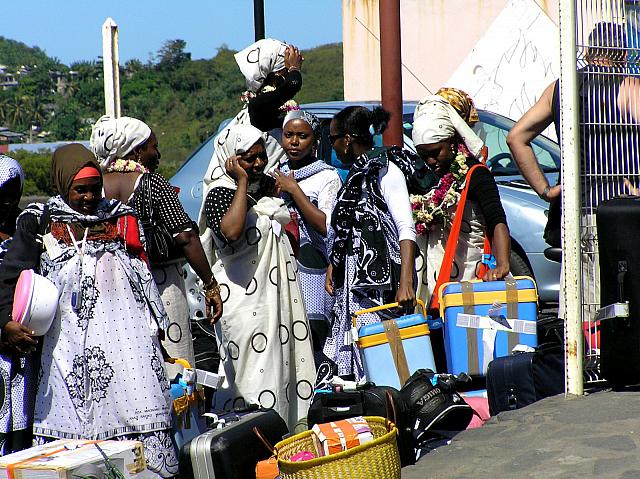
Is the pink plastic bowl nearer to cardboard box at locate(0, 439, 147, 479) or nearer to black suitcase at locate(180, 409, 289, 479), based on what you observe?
cardboard box at locate(0, 439, 147, 479)

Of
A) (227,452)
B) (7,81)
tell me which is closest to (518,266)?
(227,452)

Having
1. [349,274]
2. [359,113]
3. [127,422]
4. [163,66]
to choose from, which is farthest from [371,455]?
[163,66]

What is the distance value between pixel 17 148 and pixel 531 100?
3796 centimetres

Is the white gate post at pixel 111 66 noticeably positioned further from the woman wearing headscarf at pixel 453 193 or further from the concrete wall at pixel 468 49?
the concrete wall at pixel 468 49

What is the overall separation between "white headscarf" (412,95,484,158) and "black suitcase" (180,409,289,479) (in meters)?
2.21

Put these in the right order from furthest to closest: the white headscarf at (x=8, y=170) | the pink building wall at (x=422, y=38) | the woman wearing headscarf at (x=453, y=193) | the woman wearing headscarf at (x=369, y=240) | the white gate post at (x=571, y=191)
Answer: the pink building wall at (x=422, y=38) → the woman wearing headscarf at (x=453, y=193) → the woman wearing headscarf at (x=369, y=240) → the white headscarf at (x=8, y=170) → the white gate post at (x=571, y=191)

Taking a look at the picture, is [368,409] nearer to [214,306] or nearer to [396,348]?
[396,348]

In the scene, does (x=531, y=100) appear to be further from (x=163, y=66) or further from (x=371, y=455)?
(x=163, y=66)

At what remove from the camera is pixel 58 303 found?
16.2ft

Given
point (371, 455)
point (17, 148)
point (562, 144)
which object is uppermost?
point (17, 148)

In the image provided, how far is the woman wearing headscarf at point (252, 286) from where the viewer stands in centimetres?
604

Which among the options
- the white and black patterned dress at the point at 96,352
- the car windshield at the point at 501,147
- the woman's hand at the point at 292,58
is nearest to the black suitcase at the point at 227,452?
the white and black patterned dress at the point at 96,352

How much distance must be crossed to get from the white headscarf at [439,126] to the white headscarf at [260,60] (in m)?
1.08

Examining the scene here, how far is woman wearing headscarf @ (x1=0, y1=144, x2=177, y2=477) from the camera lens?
4.95 m
